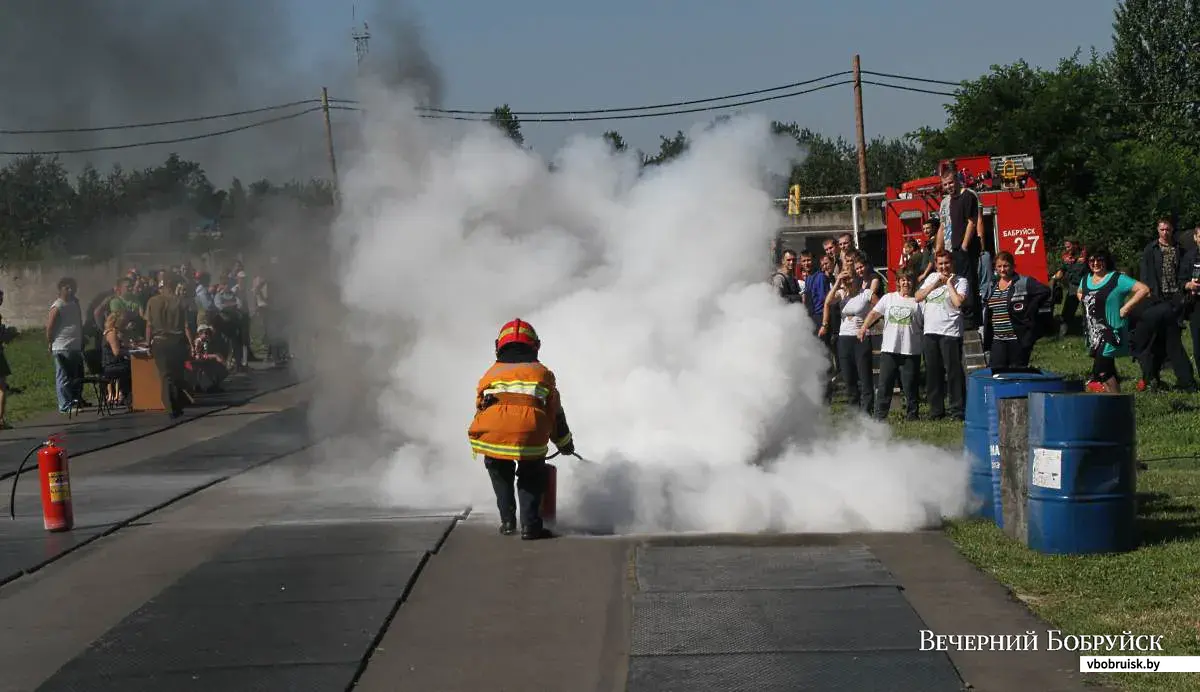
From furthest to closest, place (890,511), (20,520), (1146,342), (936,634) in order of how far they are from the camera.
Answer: (1146,342), (20,520), (890,511), (936,634)

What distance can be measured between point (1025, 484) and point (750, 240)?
378cm

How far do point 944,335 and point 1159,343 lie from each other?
9.07 feet

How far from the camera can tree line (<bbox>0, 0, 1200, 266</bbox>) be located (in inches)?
812

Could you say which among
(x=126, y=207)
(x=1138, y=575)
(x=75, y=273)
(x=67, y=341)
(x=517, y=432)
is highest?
(x=126, y=207)

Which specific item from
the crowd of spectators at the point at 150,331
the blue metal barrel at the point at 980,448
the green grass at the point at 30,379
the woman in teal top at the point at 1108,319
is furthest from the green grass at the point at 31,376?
the blue metal barrel at the point at 980,448

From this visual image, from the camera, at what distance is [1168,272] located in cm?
1644

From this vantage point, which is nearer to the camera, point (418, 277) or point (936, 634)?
point (936, 634)

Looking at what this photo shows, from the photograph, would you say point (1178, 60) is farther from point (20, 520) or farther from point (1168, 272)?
point (20, 520)

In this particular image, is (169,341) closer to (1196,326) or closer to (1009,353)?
(1009,353)

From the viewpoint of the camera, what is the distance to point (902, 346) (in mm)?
15523

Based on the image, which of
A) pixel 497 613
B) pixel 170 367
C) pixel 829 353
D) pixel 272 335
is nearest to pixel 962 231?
pixel 829 353

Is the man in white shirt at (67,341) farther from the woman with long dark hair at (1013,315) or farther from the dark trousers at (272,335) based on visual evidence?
the woman with long dark hair at (1013,315)

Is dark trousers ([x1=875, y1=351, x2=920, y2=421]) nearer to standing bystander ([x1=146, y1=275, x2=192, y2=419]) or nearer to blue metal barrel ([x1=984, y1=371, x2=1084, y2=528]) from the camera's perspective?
blue metal barrel ([x1=984, y1=371, x2=1084, y2=528])

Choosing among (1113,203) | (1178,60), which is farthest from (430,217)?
(1178,60)
